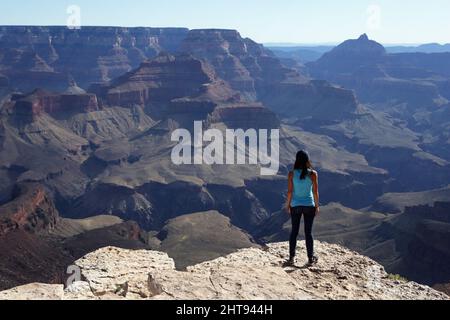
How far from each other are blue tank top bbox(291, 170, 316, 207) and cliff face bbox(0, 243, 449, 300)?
2.10 m

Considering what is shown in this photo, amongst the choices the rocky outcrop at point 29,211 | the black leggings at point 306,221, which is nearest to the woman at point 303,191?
the black leggings at point 306,221

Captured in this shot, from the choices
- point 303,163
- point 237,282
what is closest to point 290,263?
point 237,282

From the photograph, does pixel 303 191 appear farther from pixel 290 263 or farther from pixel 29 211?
pixel 29 211

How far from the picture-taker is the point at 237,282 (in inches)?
562

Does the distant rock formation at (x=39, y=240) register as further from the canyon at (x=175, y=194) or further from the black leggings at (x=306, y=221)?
the black leggings at (x=306, y=221)

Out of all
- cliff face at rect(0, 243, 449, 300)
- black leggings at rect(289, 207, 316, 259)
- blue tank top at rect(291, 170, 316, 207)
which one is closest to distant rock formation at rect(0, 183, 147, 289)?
cliff face at rect(0, 243, 449, 300)

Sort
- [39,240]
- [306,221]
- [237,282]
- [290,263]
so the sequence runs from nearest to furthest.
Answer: [237,282]
[306,221]
[290,263]
[39,240]

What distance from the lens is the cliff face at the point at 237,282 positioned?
13.8m

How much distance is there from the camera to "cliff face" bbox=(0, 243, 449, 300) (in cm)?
1383

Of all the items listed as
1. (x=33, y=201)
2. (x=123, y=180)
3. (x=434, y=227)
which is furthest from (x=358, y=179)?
(x=33, y=201)

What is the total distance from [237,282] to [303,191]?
3.80 meters

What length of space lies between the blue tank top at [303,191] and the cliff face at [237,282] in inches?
82.6

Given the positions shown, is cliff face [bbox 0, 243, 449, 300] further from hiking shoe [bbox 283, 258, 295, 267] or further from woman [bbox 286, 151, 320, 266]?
woman [bbox 286, 151, 320, 266]

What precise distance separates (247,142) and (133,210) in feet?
203
